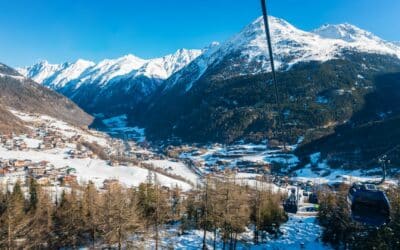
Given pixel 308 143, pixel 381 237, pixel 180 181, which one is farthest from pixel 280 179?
pixel 381 237

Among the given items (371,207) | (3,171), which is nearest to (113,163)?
(3,171)

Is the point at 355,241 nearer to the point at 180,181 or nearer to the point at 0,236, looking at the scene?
the point at 0,236

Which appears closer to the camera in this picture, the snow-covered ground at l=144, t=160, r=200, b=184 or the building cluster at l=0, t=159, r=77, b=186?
the building cluster at l=0, t=159, r=77, b=186

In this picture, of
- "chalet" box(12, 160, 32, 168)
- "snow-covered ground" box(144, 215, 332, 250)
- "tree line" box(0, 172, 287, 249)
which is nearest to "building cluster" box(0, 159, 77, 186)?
"chalet" box(12, 160, 32, 168)

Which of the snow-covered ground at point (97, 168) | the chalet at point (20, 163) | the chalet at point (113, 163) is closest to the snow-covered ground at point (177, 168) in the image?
the snow-covered ground at point (97, 168)

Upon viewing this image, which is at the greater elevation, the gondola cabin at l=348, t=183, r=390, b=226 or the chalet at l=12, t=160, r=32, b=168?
the chalet at l=12, t=160, r=32, b=168

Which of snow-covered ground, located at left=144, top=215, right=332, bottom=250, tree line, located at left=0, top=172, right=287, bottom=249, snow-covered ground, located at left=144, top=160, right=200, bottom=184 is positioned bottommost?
snow-covered ground, located at left=144, top=215, right=332, bottom=250

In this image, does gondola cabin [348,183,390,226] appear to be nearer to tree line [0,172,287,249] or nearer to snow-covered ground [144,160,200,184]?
tree line [0,172,287,249]

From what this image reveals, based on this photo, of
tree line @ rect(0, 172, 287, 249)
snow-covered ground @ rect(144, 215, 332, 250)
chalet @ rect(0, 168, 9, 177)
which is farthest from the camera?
chalet @ rect(0, 168, 9, 177)
